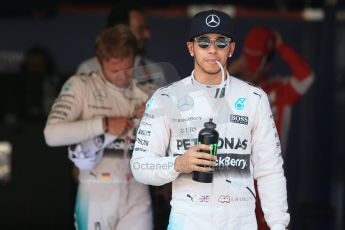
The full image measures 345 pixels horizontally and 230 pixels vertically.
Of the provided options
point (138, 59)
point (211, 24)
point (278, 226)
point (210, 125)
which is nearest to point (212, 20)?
point (211, 24)

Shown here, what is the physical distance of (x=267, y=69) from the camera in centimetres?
499

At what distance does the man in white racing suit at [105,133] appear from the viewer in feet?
13.7

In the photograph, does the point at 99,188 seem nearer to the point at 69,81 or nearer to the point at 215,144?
the point at 69,81

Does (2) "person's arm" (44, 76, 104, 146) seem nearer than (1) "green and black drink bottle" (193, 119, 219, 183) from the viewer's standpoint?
No

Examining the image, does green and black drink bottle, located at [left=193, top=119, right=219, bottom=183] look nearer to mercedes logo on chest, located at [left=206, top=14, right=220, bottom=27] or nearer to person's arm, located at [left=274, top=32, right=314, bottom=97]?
mercedes logo on chest, located at [left=206, top=14, right=220, bottom=27]

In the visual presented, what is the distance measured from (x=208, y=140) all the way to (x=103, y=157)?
1212 mm

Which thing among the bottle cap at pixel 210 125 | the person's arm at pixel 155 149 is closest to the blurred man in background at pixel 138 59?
the person's arm at pixel 155 149

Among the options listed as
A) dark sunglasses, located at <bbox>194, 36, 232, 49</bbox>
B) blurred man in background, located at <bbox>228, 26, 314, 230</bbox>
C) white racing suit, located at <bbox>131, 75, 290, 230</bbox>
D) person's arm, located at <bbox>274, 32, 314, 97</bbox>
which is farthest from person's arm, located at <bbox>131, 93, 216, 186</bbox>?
person's arm, located at <bbox>274, 32, 314, 97</bbox>

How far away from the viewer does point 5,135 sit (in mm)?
7008

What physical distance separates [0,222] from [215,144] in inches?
163

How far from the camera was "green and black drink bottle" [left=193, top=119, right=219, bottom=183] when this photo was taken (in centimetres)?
322

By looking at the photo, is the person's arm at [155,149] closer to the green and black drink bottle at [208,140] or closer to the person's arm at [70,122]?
the green and black drink bottle at [208,140]

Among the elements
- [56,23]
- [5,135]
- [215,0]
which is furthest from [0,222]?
[215,0]

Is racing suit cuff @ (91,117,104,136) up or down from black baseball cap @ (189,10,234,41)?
down
